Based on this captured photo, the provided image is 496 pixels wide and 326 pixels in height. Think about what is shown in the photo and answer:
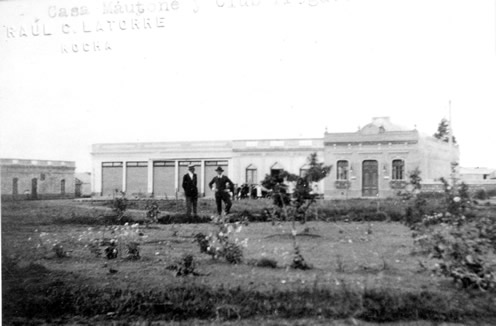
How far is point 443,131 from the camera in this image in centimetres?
244

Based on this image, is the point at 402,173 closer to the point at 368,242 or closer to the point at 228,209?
the point at 368,242

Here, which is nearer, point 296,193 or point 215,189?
point 296,193

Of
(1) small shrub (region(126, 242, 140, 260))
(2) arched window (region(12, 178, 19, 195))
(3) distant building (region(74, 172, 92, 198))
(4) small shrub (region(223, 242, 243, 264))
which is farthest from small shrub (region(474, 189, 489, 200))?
(2) arched window (region(12, 178, 19, 195))

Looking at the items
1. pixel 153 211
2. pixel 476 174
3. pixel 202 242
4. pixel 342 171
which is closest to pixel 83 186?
pixel 153 211

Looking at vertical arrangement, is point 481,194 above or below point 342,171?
below

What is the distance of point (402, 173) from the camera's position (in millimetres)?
2471

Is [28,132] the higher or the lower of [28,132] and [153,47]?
the lower

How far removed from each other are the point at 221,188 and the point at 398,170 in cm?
99

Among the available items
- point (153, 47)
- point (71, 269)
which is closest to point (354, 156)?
point (153, 47)

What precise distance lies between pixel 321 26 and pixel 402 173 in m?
0.93

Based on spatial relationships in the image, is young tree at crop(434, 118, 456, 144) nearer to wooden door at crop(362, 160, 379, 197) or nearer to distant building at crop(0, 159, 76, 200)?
wooden door at crop(362, 160, 379, 197)

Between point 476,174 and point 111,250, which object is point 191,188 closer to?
point 111,250

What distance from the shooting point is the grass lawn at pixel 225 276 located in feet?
7.68

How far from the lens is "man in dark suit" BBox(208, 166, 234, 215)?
2.64 m
